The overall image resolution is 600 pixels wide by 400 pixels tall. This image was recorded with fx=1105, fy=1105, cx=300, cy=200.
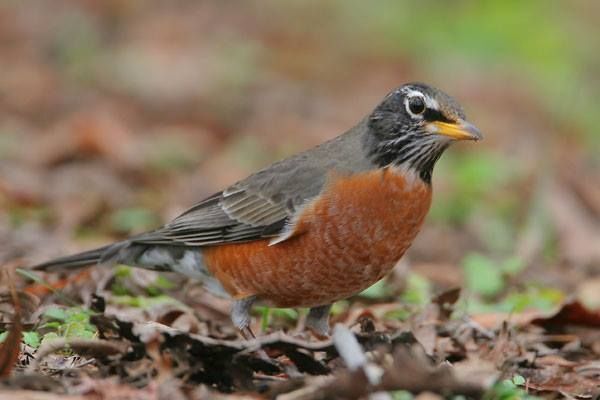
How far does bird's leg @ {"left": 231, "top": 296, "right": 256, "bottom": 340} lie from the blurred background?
4.30 feet

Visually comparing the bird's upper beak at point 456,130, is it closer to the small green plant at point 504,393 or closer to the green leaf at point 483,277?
the small green plant at point 504,393

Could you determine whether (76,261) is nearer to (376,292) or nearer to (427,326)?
(376,292)

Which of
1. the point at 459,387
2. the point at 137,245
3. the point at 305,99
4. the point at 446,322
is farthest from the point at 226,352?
the point at 305,99

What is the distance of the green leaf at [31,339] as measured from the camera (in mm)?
5781

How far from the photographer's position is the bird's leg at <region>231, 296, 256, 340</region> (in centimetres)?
712

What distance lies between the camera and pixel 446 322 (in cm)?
712

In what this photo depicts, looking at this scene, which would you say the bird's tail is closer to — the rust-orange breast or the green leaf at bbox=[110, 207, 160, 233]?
the rust-orange breast

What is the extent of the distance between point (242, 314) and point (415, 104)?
175cm

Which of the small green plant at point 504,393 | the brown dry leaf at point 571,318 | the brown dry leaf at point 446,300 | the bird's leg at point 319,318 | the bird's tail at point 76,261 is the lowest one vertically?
the small green plant at point 504,393

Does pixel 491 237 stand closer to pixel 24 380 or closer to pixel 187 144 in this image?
pixel 187 144

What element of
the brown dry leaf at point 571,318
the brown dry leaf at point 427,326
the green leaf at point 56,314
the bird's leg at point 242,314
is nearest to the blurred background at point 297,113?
the brown dry leaf at point 571,318

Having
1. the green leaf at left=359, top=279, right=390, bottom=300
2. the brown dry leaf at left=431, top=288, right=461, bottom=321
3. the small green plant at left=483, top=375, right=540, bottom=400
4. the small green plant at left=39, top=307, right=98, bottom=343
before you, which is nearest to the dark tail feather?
the small green plant at left=39, top=307, right=98, bottom=343

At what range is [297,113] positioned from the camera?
15672 mm

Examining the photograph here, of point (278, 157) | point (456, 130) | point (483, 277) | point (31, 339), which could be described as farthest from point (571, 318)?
point (278, 157)
